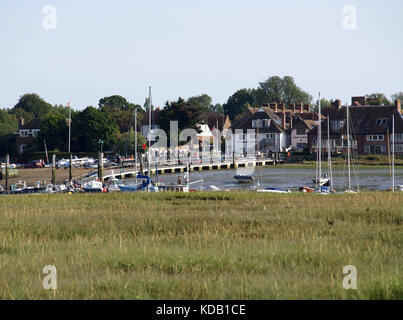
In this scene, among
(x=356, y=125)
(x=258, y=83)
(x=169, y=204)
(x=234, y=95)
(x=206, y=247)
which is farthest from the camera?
(x=234, y=95)

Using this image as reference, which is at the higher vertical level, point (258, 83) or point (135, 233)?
point (258, 83)

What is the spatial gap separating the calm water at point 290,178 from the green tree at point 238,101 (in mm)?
82127

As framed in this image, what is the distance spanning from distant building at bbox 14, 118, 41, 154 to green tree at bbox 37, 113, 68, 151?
273 inches

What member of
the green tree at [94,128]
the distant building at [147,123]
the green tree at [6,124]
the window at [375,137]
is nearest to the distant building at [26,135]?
the green tree at [6,124]

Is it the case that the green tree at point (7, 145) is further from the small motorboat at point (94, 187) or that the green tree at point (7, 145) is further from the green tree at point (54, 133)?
the small motorboat at point (94, 187)

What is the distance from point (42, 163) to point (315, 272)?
297ft

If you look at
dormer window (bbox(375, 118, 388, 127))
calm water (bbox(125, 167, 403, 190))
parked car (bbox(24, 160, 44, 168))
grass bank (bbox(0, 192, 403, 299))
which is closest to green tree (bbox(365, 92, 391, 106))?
dormer window (bbox(375, 118, 388, 127))

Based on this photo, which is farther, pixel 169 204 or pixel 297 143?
pixel 297 143

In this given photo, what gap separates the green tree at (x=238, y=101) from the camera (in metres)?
184

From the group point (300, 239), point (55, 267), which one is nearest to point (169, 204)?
point (300, 239)

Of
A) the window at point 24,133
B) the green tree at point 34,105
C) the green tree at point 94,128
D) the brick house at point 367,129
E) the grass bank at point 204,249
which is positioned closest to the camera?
the grass bank at point 204,249

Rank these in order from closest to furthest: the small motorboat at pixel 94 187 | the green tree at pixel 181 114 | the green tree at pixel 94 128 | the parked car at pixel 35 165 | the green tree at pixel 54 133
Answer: the small motorboat at pixel 94 187 < the parked car at pixel 35 165 < the green tree at pixel 94 128 < the green tree at pixel 54 133 < the green tree at pixel 181 114
